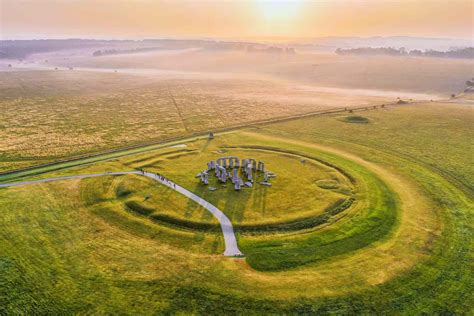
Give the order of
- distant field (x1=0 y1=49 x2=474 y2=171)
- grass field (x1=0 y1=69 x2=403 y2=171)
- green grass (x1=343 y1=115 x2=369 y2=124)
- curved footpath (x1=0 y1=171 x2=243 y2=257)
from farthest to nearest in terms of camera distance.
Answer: green grass (x1=343 y1=115 x2=369 y2=124) → distant field (x1=0 y1=49 x2=474 y2=171) → grass field (x1=0 y1=69 x2=403 y2=171) → curved footpath (x1=0 y1=171 x2=243 y2=257)

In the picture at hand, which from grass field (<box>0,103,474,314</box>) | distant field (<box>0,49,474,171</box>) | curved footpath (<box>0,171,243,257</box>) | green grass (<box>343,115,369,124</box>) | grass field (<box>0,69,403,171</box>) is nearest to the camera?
grass field (<box>0,103,474,314</box>)

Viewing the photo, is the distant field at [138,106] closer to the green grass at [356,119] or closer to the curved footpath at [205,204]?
the curved footpath at [205,204]

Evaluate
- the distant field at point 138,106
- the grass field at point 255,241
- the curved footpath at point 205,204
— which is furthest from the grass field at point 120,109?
the grass field at point 255,241

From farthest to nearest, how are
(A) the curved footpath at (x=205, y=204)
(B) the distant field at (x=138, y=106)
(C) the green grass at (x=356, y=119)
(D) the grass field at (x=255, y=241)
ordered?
(C) the green grass at (x=356, y=119)
(B) the distant field at (x=138, y=106)
(A) the curved footpath at (x=205, y=204)
(D) the grass field at (x=255, y=241)

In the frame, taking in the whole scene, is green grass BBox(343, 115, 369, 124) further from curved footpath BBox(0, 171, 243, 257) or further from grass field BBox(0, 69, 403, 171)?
curved footpath BBox(0, 171, 243, 257)

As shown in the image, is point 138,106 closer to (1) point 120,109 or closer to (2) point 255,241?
(1) point 120,109

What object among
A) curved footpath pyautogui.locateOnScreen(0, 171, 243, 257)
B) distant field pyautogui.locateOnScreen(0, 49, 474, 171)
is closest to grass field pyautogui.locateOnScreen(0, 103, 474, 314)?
curved footpath pyautogui.locateOnScreen(0, 171, 243, 257)

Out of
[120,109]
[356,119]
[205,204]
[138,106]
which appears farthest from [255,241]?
[138,106]

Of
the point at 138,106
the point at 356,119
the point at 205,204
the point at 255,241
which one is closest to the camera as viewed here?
the point at 255,241
